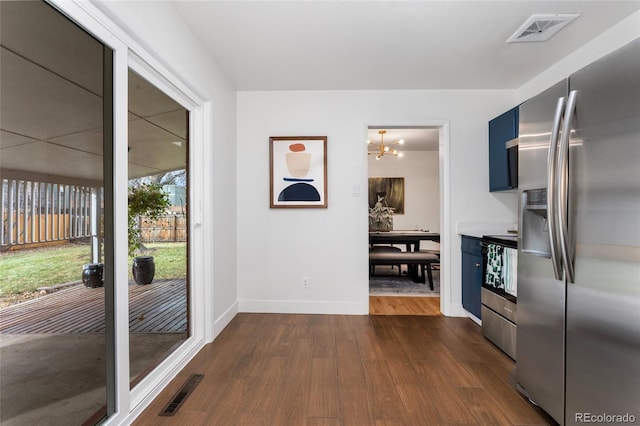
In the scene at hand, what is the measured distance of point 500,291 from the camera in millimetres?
2449

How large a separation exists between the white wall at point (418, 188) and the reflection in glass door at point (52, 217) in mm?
5709

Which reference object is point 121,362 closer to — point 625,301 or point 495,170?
point 625,301

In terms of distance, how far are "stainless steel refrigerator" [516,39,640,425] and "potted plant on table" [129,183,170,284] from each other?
2.23 meters

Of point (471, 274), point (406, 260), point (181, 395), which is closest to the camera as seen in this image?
Result: point (181, 395)

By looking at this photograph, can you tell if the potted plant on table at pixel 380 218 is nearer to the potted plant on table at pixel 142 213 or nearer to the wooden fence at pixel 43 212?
the potted plant on table at pixel 142 213

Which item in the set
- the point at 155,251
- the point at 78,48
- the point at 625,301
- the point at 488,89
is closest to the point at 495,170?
the point at 488,89

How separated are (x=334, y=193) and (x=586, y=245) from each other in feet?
7.40

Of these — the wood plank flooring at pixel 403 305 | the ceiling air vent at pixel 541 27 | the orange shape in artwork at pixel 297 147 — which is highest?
the ceiling air vent at pixel 541 27

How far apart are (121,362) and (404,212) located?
582cm

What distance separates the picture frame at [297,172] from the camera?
3.30 meters

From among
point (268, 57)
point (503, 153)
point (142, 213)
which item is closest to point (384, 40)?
point (268, 57)

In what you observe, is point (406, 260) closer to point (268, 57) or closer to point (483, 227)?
point (483, 227)

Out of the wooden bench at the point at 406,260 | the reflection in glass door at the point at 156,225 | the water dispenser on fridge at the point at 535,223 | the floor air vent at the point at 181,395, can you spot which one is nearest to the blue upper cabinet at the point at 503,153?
the water dispenser on fridge at the point at 535,223

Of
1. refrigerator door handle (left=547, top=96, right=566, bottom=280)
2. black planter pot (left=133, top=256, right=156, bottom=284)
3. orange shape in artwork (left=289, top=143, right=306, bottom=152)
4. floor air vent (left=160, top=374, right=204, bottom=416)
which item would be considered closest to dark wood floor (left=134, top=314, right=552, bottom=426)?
floor air vent (left=160, top=374, right=204, bottom=416)
